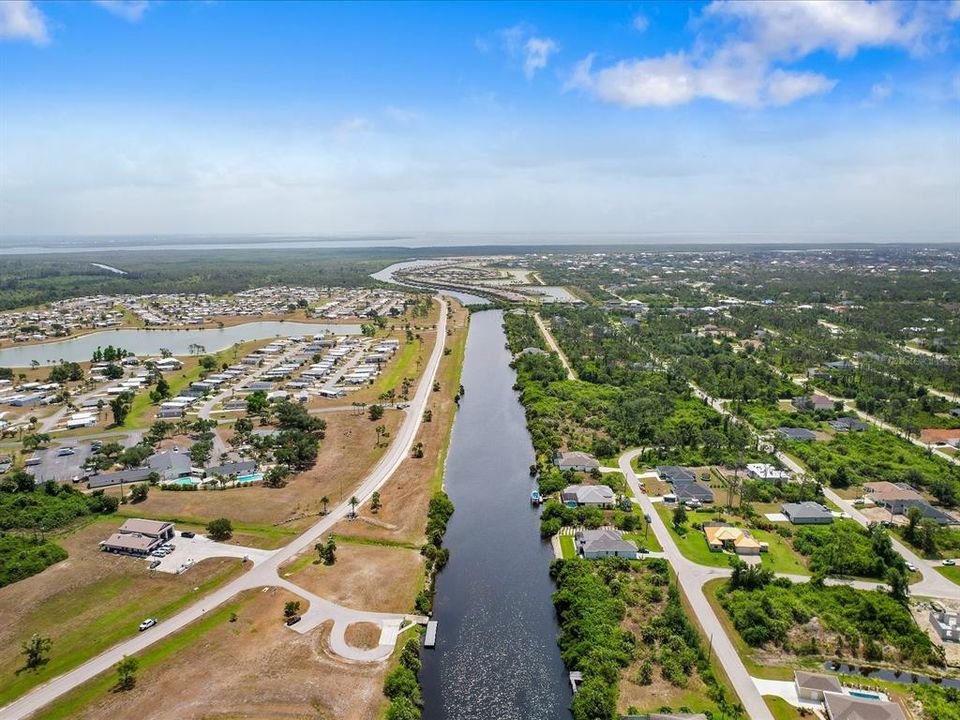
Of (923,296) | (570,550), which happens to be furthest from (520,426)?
(923,296)

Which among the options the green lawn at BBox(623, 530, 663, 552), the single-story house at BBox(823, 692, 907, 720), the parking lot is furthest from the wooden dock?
the parking lot

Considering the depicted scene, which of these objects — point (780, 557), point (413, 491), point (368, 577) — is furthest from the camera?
point (413, 491)

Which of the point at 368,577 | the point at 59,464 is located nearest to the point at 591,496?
the point at 368,577

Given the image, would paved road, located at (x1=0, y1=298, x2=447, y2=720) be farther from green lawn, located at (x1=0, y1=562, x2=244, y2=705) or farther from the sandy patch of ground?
green lawn, located at (x1=0, y1=562, x2=244, y2=705)

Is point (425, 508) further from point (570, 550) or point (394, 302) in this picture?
point (394, 302)

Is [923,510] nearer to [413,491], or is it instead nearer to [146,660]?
[413,491]

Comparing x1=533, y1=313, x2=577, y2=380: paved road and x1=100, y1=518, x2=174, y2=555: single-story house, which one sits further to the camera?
x1=533, y1=313, x2=577, y2=380: paved road
